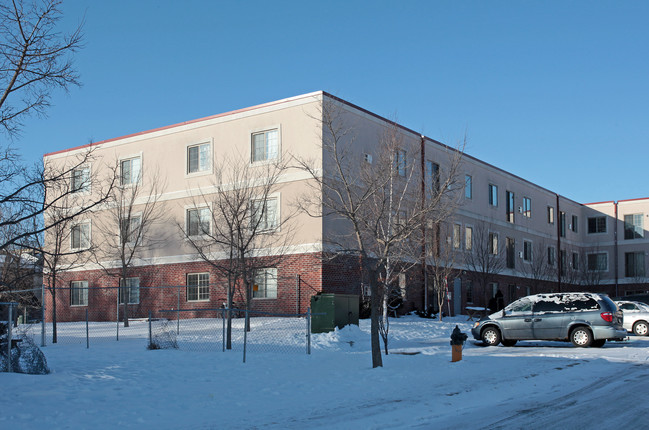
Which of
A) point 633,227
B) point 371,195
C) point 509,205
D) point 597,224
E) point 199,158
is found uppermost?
point 199,158

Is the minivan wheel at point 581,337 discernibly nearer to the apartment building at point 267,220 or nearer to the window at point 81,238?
the apartment building at point 267,220

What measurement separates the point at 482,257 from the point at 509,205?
9.51m

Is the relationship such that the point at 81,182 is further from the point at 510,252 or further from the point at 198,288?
the point at 510,252

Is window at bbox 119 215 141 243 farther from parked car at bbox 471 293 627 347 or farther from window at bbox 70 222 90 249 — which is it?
parked car at bbox 471 293 627 347

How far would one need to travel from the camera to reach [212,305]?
31453 mm

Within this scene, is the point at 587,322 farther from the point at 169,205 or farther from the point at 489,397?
the point at 169,205

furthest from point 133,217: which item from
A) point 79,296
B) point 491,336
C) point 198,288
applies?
point 491,336

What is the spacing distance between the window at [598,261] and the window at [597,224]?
2.08 metres

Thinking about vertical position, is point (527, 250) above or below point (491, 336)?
above

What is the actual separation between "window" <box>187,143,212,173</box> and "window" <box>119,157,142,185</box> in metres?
3.34

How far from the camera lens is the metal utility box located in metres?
22.1

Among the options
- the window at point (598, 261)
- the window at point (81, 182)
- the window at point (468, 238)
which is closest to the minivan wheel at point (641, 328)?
the window at point (468, 238)

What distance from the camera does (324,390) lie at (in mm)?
12992

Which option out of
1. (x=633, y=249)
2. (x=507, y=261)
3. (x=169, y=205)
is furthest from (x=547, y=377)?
(x=633, y=249)
